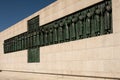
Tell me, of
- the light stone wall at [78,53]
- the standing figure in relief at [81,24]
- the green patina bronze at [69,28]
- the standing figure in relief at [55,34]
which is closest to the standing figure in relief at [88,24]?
the green patina bronze at [69,28]

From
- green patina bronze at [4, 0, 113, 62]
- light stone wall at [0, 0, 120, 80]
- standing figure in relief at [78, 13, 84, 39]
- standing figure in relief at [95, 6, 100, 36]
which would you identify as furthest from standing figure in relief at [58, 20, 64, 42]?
standing figure in relief at [95, 6, 100, 36]

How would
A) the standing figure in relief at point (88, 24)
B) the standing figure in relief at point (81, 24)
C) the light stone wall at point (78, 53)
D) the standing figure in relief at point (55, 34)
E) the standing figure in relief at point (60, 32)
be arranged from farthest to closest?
the standing figure in relief at point (55, 34)
the standing figure in relief at point (60, 32)
the standing figure in relief at point (81, 24)
the standing figure in relief at point (88, 24)
the light stone wall at point (78, 53)

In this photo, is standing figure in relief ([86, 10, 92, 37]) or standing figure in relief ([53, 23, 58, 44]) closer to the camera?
standing figure in relief ([86, 10, 92, 37])

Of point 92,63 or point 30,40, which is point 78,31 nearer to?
point 92,63

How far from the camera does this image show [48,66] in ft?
69.3

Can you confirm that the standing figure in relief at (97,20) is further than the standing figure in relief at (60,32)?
No

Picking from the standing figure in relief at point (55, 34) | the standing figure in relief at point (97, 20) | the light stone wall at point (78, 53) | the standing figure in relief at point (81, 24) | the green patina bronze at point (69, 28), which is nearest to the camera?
the light stone wall at point (78, 53)

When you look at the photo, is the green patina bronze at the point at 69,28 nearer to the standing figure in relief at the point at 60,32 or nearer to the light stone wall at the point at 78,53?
the standing figure in relief at the point at 60,32

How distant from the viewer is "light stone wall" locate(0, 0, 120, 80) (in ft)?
46.1

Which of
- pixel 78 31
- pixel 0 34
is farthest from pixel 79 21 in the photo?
pixel 0 34

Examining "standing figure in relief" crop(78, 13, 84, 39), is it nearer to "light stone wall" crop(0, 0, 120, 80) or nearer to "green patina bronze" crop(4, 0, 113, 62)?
"green patina bronze" crop(4, 0, 113, 62)

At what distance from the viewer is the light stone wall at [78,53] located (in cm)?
1405

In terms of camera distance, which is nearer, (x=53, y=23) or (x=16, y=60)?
(x=53, y=23)

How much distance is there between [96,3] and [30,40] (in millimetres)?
10702
